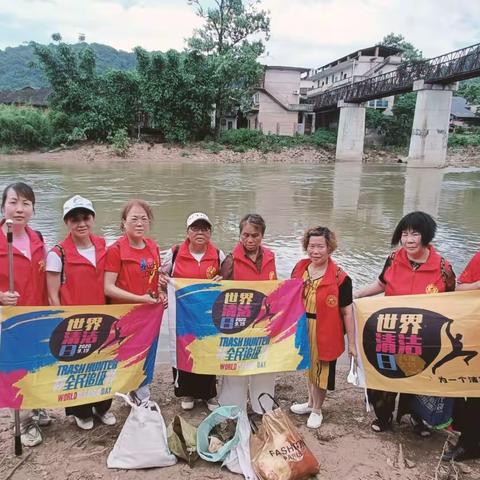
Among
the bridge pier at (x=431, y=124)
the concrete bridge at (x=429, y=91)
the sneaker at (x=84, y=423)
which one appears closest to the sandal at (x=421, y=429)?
the sneaker at (x=84, y=423)

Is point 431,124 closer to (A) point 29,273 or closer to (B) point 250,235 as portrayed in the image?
(B) point 250,235

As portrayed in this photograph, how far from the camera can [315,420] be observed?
3467 millimetres

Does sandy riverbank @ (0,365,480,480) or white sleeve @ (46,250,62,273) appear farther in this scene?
white sleeve @ (46,250,62,273)

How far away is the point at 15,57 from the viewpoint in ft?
284

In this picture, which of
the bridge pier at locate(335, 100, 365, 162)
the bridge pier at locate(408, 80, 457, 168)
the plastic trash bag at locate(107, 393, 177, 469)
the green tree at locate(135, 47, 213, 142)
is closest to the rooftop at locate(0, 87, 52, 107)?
the green tree at locate(135, 47, 213, 142)

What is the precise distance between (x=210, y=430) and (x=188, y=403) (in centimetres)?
67

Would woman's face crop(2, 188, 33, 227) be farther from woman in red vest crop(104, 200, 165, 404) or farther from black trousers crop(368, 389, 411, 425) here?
black trousers crop(368, 389, 411, 425)

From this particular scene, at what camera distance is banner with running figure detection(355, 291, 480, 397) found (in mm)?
3084

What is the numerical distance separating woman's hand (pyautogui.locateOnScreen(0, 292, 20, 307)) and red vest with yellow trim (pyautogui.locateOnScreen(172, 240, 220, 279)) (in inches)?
44.9

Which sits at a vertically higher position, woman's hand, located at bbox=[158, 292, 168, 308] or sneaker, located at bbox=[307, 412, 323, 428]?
woman's hand, located at bbox=[158, 292, 168, 308]

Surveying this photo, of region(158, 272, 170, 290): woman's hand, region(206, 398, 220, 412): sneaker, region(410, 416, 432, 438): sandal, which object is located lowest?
region(206, 398, 220, 412): sneaker

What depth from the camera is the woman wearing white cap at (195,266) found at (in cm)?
349

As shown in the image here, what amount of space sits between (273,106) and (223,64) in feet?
33.0

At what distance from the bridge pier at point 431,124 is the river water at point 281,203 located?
9352 millimetres
